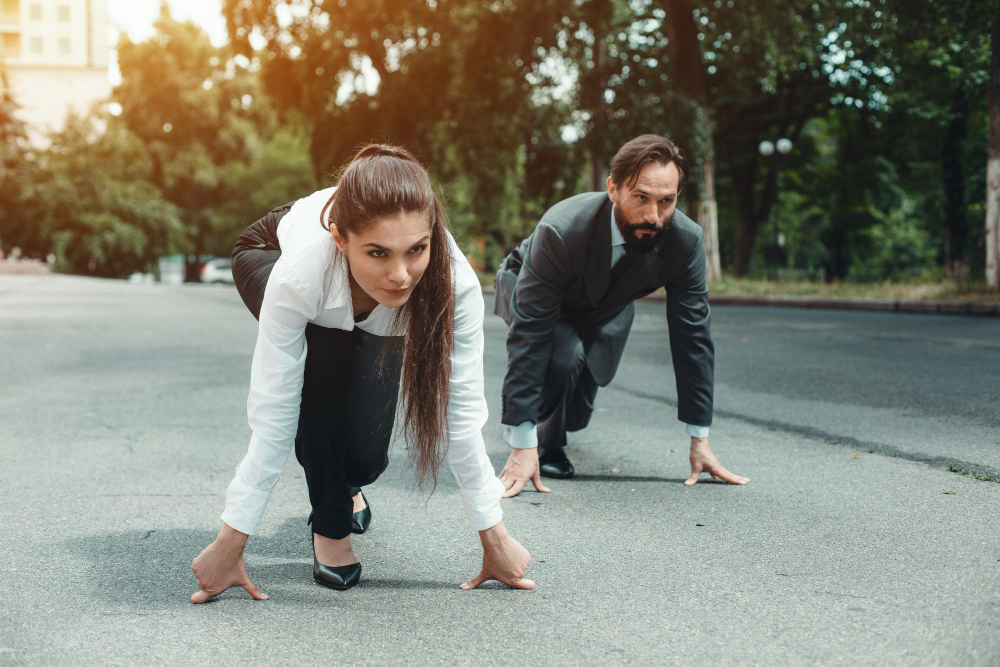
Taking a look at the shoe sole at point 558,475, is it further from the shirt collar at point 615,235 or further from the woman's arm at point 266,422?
the woman's arm at point 266,422

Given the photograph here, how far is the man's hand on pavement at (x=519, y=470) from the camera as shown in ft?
12.3

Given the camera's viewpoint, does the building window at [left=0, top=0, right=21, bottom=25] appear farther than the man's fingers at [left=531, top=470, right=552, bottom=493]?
Yes

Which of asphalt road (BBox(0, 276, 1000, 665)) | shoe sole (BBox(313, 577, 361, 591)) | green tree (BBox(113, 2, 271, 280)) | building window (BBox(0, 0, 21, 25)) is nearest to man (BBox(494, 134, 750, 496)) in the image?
asphalt road (BBox(0, 276, 1000, 665))

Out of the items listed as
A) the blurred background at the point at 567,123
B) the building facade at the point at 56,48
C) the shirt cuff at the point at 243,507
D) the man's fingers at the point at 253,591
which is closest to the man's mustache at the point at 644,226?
the shirt cuff at the point at 243,507

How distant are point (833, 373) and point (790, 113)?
2233 cm

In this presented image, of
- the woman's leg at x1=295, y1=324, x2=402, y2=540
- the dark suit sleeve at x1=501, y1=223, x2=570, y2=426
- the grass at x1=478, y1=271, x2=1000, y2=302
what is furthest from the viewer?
the grass at x1=478, y1=271, x2=1000, y2=302

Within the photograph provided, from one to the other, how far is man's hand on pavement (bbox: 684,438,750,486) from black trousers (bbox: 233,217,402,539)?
1522mm

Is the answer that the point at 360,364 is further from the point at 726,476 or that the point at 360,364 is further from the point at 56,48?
the point at 56,48

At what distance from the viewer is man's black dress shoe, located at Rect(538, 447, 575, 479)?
418 centimetres

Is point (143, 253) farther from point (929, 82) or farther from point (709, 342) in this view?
point (709, 342)

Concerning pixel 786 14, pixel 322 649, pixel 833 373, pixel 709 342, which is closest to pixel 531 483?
pixel 709 342

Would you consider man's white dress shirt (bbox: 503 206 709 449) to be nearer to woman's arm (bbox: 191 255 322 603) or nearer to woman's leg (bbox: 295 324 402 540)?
woman's leg (bbox: 295 324 402 540)

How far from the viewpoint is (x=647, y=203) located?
3643 millimetres

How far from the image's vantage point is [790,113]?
91.1 ft
